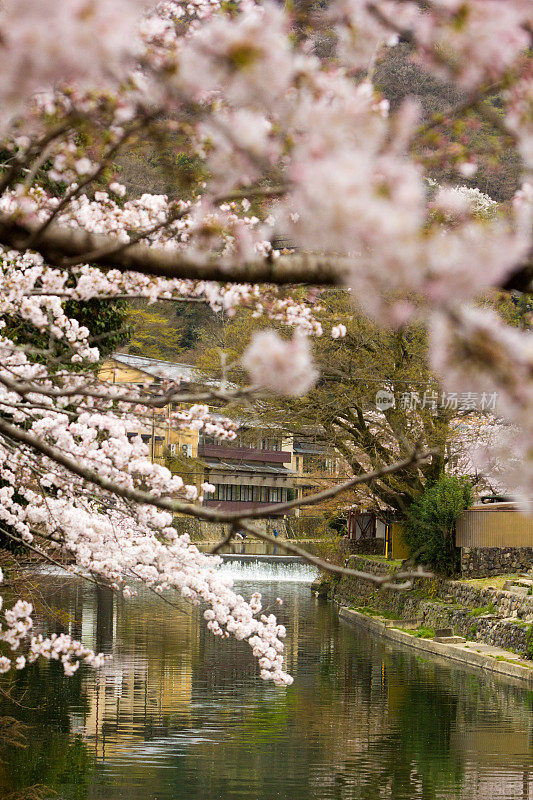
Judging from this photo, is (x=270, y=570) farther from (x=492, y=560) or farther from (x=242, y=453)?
(x=492, y=560)

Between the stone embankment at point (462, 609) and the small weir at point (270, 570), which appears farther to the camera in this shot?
the small weir at point (270, 570)

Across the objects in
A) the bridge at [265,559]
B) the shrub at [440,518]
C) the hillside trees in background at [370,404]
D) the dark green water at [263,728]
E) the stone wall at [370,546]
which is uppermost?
the hillside trees in background at [370,404]

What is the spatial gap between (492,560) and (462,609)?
2.14 metres

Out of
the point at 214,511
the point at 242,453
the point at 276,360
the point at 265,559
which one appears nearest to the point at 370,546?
the point at 265,559

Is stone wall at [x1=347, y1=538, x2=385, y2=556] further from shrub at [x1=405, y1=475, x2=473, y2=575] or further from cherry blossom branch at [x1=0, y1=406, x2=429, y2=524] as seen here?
cherry blossom branch at [x1=0, y1=406, x2=429, y2=524]

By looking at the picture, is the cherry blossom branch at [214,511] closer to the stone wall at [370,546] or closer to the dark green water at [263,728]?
the dark green water at [263,728]

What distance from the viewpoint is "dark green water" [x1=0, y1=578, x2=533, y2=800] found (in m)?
8.34

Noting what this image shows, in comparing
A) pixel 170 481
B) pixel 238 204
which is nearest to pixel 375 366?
pixel 170 481

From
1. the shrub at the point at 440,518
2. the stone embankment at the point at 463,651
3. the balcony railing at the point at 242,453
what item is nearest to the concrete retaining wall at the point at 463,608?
the stone embankment at the point at 463,651

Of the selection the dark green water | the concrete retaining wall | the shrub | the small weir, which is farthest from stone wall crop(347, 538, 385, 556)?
the dark green water

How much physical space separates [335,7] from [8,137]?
111 cm

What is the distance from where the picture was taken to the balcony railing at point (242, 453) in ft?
143

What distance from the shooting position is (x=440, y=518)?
67.1 feet

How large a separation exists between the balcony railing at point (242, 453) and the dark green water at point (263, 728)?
26.8 meters
